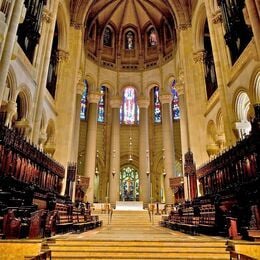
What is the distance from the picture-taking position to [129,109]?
27594mm

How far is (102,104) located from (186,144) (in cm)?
1254

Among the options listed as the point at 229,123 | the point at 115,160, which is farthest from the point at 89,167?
the point at 229,123

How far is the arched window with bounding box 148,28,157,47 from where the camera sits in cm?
2733

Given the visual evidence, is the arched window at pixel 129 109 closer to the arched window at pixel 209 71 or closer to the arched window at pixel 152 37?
the arched window at pixel 152 37

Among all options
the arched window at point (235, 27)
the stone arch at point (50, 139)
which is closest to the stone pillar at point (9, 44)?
the stone arch at point (50, 139)

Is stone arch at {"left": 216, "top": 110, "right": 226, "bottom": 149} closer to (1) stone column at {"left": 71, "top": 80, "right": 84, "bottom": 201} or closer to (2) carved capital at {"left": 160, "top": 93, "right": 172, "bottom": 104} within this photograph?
(2) carved capital at {"left": 160, "top": 93, "right": 172, "bottom": 104}

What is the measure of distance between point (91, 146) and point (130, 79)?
8824mm

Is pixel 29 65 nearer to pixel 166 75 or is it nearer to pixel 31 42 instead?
pixel 31 42

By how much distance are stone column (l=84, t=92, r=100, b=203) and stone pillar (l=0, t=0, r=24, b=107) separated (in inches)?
529

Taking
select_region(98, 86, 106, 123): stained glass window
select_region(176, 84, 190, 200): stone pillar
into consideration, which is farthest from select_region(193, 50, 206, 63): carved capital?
select_region(98, 86, 106, 123): stained glass window

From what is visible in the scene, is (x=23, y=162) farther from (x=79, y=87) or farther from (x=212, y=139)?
(x=79, y=87)

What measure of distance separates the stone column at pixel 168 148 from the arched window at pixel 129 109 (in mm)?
4276

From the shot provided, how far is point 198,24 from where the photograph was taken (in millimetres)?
18250

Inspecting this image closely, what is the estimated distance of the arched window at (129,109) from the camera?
27547 millimetres
